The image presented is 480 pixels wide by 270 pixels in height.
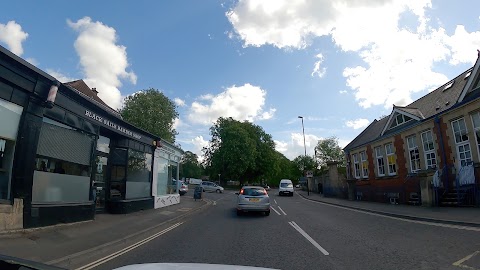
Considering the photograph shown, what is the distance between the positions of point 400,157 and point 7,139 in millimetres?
23282

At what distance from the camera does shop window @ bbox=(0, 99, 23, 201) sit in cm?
902

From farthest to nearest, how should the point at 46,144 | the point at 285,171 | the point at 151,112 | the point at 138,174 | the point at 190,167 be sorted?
the point at 190,167
the point at 285,171
the point at 151,112
the point at 138,174
the point at 46,144

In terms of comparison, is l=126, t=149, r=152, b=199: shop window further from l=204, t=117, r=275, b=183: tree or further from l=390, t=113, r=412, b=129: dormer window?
l=204, t=117, r=275, b=183: tree

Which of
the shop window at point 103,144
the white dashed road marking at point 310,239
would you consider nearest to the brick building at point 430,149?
the white dashed road marking at point 310,239

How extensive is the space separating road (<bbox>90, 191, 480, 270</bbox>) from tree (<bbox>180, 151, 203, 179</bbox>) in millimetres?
107090

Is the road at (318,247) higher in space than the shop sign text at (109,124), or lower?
lower

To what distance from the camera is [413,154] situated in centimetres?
2250

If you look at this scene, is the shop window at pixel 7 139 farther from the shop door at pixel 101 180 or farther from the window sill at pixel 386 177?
the window sill at pixel 386 177

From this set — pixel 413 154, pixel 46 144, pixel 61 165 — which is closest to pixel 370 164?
pixel 413 154

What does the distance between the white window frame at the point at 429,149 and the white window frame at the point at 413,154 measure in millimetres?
850

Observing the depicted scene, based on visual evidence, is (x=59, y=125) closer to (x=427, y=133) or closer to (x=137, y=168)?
(x=137, y=168)

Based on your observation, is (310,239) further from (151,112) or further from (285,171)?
(285,171)

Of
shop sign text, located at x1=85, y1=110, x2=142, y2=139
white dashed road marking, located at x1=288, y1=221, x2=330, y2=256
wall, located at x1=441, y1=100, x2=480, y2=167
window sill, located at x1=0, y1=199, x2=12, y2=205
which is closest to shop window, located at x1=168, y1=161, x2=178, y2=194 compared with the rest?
shop sign text, located at x1=85, y1=110, x2=142, y2=139

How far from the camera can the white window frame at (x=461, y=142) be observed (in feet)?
57.1
